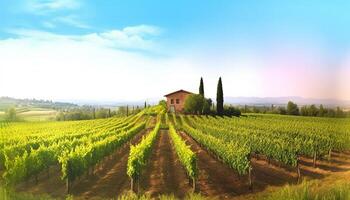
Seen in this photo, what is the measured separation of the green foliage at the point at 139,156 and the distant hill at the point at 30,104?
5.05 ft

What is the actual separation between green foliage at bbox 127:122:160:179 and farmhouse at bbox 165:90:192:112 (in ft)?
3.24

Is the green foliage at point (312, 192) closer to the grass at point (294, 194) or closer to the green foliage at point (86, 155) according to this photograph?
the grass at point (294, 194)

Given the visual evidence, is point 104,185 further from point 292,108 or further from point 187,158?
point 292,108

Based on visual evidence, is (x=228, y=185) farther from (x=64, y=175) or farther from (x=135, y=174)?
(x=64, y=175)

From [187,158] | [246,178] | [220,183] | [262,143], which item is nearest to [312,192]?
[246,178]

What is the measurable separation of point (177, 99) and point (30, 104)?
2.12m

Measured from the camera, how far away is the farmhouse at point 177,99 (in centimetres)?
586

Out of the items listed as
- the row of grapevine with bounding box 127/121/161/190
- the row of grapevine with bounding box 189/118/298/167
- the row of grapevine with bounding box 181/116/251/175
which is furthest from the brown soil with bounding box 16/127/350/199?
the row of grapevine with bounding box 189/118/298/167

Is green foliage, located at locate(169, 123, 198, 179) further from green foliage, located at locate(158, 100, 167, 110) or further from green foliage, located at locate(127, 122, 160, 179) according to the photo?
green foliage, located at locate(158, 100, 167, 110)

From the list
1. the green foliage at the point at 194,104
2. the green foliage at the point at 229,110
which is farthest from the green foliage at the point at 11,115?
the green foliage at the point at 229,110

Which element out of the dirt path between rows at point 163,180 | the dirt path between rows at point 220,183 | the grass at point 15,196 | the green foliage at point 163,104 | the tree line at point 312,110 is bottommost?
the dirt path between rows at point 220,183

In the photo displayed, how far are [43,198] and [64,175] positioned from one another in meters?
0.68

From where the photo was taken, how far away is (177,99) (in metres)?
5.96

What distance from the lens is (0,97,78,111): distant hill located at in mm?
5223
